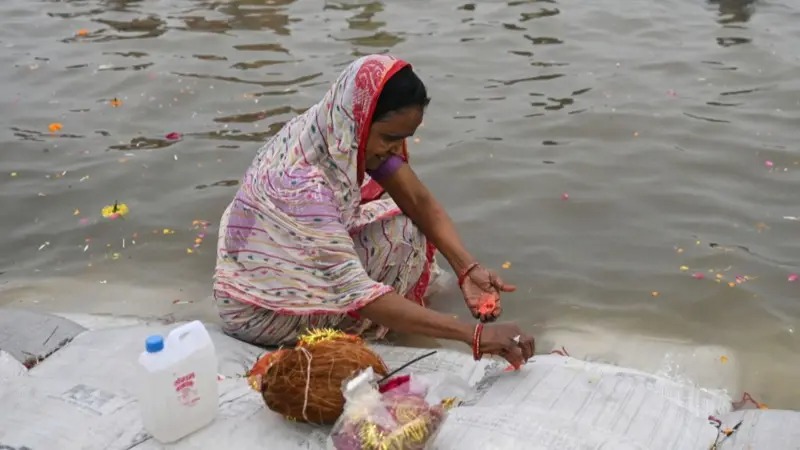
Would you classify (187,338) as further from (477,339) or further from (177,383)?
(477,339)

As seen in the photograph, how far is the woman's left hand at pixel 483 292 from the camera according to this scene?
2840 millimetres

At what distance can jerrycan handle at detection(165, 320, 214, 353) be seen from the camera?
2.14 meters

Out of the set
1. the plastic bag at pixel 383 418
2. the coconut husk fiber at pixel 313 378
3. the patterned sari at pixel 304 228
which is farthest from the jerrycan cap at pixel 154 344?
the patterned sari at pixel 304 228

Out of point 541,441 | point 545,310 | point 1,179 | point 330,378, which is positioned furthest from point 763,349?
point 1,179

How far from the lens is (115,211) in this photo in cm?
434

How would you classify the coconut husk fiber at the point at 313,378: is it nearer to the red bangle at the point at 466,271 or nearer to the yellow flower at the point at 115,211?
the red bangle at the point at 466,271

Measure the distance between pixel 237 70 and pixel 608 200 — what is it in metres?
2.89

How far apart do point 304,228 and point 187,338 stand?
1.98 ft

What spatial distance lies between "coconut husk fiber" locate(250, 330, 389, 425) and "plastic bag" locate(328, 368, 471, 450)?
75 mm

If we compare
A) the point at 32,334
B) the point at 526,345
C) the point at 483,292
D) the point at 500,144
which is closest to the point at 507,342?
the point at 526,345

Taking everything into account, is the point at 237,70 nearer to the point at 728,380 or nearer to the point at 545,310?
the point at 545,310

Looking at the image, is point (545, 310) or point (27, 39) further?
point (27, 39)

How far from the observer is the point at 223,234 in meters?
2.91

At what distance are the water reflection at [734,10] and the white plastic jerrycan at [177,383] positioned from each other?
18.2 ft
